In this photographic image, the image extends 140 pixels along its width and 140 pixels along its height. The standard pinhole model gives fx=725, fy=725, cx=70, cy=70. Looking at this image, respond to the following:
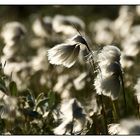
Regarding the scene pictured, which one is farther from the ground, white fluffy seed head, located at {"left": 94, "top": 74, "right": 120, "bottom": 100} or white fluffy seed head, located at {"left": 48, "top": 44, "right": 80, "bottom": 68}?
white fluffy seed head, located at {"left": 48, "top": 44, "right": 80, "bottom": 68}

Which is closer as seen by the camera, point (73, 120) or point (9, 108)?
point (73, 120)

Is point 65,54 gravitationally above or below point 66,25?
below

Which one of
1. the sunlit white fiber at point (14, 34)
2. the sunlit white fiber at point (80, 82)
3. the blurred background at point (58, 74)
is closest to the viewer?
the blurred background at point (58, 74)

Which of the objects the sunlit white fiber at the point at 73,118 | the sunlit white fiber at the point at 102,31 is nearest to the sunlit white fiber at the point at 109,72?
the sunlit white fiber at the point at 73,118

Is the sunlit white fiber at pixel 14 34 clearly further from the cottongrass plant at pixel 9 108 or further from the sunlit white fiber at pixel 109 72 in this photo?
the sunlit white fiber at pixel 109 72

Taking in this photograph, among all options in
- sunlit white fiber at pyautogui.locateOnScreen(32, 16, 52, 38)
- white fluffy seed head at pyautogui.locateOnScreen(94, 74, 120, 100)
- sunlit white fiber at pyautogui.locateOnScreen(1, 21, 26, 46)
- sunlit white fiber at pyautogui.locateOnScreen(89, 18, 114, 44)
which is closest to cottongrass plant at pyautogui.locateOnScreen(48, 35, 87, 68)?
white fluffy seed head at pyautogui.locateOnScreen(94, 74, 120, 100)

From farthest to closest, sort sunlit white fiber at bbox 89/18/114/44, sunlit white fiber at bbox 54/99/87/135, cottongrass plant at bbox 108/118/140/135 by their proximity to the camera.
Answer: sunlit white fiber at bbox 89/18/114/44
sunlit white fiber at bbox 54/99/87/135
cottongrass plant at bbox 108/118/140/135

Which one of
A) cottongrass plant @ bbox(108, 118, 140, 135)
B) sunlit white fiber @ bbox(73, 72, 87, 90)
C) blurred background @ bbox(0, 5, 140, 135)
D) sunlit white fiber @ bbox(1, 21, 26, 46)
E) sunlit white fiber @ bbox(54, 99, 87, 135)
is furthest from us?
sunlit white fiber @ bbox(1, 21, 26, 46)

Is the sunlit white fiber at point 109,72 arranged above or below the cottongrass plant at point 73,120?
above

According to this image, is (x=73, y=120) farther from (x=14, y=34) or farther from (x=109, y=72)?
(x=14, y=34)
